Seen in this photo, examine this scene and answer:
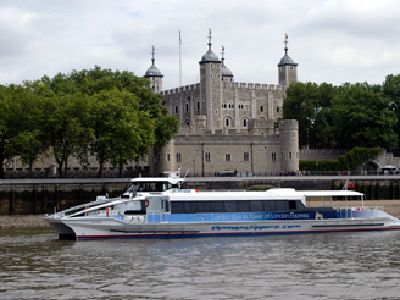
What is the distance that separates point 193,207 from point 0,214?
1925 centimetres

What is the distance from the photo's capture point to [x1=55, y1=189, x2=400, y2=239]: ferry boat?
47.8m

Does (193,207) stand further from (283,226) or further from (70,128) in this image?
(70,128)

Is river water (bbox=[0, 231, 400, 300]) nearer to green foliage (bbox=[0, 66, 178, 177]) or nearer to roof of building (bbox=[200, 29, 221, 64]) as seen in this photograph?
green foliage (bbox=[0, 66, 178, 177])

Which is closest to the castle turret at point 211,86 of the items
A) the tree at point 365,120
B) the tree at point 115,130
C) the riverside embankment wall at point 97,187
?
the tree at point 365,120

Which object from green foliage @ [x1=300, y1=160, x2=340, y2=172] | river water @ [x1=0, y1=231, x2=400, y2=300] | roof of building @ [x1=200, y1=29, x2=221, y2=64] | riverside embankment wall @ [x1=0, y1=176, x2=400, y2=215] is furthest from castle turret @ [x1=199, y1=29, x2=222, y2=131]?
river water @ [x1=0, y1=231, x2=400, y2=300]

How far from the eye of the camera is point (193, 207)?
4916cm

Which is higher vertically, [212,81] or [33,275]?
[212,81]

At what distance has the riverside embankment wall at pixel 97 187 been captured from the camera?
6475cm

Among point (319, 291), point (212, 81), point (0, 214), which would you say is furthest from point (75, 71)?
point (319, 291)

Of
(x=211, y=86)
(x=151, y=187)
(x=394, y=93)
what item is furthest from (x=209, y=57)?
(x=151, y=187)

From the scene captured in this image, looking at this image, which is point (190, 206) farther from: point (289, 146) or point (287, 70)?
point (287, 70)

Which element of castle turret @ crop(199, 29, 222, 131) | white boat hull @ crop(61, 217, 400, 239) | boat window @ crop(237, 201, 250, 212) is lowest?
white boat hull @ crop(61, 217, 400, 239)

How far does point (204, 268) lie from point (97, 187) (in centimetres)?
3434

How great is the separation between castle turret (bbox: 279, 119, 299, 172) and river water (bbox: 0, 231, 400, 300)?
40.1 m
